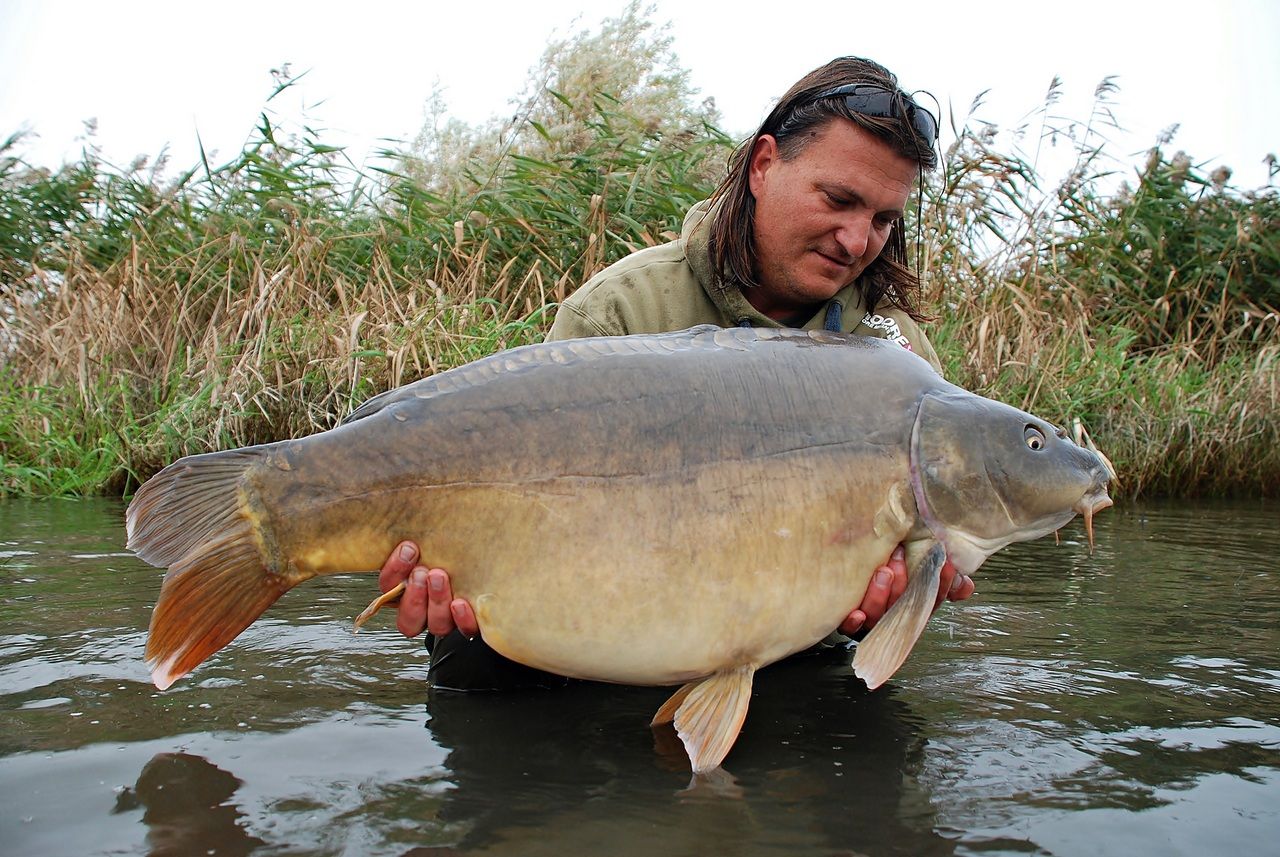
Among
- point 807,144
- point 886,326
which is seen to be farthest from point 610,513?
point 886,326

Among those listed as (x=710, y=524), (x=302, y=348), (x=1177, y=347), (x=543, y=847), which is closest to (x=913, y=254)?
(x=1177, y=347)

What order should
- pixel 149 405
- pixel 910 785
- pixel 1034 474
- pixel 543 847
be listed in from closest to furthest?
pixel 543 847
pixel 910 785
pixel 1034 474
pixel 149 405

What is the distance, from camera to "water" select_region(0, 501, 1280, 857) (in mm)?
1621

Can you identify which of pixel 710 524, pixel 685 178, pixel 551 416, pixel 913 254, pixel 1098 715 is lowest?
pixel 1098 715

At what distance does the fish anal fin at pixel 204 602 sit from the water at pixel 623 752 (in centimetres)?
19

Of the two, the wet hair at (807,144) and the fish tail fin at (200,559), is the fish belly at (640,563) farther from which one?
the wet hair at (807,144)

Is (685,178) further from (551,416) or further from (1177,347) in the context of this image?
Result: (551,416)

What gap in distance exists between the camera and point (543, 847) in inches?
61.6

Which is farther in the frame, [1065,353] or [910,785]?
[1065,353]

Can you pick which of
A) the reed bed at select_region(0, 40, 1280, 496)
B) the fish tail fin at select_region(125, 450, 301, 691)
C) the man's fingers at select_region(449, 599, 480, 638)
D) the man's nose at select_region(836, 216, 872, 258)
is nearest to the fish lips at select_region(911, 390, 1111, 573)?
the man's nose at select_region(836, 216, 872, 258)

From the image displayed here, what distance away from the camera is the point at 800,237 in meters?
2.71

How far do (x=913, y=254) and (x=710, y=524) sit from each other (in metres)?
4.53

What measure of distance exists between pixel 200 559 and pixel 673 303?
1395 mm

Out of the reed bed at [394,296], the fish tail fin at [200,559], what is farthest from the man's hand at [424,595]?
the reed bed at [394,296]
